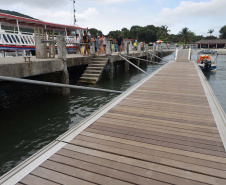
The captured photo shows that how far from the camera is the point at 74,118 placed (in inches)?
254

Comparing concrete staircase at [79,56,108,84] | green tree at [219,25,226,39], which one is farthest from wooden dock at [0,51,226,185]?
green tree at [219,25,226,39]

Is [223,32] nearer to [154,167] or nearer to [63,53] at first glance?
[63,53]

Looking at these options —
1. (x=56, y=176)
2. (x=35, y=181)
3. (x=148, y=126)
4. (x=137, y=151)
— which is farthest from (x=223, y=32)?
(x=35, y=181)

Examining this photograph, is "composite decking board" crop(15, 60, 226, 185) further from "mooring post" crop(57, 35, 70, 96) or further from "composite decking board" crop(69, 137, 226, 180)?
"mooring post" crop(57, 35, 70, 96)

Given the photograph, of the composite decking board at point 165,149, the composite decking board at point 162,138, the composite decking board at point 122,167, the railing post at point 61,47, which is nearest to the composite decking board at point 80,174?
the composite decking board at point 122,167

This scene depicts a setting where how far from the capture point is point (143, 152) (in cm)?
271

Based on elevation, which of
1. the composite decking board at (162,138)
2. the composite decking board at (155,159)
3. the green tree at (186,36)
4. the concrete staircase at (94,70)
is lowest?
the composite decking board at (155,159)

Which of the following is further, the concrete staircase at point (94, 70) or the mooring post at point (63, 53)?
the concrete staircase at point (94, 70)

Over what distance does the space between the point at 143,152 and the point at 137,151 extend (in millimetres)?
92

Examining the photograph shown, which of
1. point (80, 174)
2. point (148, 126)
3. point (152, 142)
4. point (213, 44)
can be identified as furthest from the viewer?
point (213, 44)

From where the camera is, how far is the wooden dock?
2.20 metres

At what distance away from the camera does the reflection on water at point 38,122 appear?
174 inches

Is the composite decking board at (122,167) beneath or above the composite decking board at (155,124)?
beneath

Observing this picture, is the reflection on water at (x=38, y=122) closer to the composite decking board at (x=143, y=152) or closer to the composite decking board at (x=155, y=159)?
the composite decking board at (x=143, y=152)
